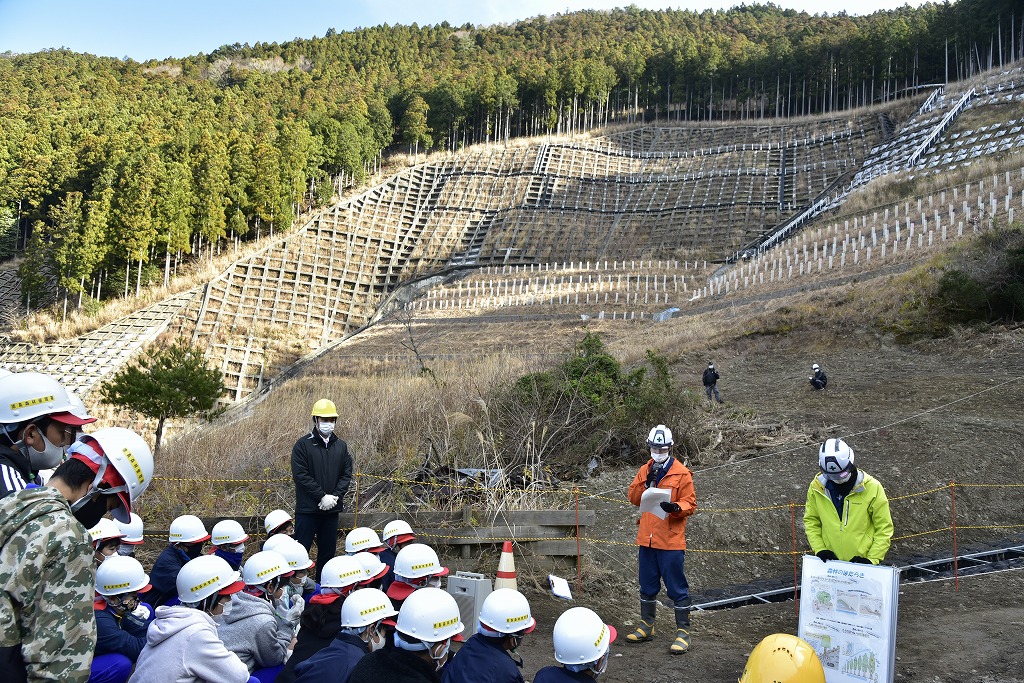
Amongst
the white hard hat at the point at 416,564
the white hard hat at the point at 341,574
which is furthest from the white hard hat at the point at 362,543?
the white hard hat at the point at 341,574

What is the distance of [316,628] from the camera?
521 centimetres

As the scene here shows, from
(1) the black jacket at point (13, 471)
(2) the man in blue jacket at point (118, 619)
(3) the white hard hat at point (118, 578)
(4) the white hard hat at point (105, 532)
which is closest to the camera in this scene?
(1) the black jacket at point (13, 471)

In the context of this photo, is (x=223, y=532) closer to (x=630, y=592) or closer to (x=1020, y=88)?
(x=630, y=592)

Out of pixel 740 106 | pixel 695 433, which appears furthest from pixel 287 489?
pixel 740 106

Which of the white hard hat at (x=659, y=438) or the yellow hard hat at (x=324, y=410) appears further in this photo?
the yellow hard hat at (x=324, y=410)

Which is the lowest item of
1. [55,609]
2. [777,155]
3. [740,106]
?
[55,609]

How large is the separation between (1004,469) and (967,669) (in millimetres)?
6894

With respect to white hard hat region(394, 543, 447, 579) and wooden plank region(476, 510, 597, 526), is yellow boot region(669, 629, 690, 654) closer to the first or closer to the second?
wooden plank region(476, 510, 597, 526)

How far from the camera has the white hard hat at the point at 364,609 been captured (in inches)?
190

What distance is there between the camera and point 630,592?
9.23m

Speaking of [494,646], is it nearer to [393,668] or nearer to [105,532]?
[393,668]

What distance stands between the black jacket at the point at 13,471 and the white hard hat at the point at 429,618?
1990mm

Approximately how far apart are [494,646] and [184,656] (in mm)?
1639

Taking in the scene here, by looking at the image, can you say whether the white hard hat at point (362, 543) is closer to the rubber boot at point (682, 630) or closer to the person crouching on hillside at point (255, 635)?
the person crouching on hillside at point (255, 635)
